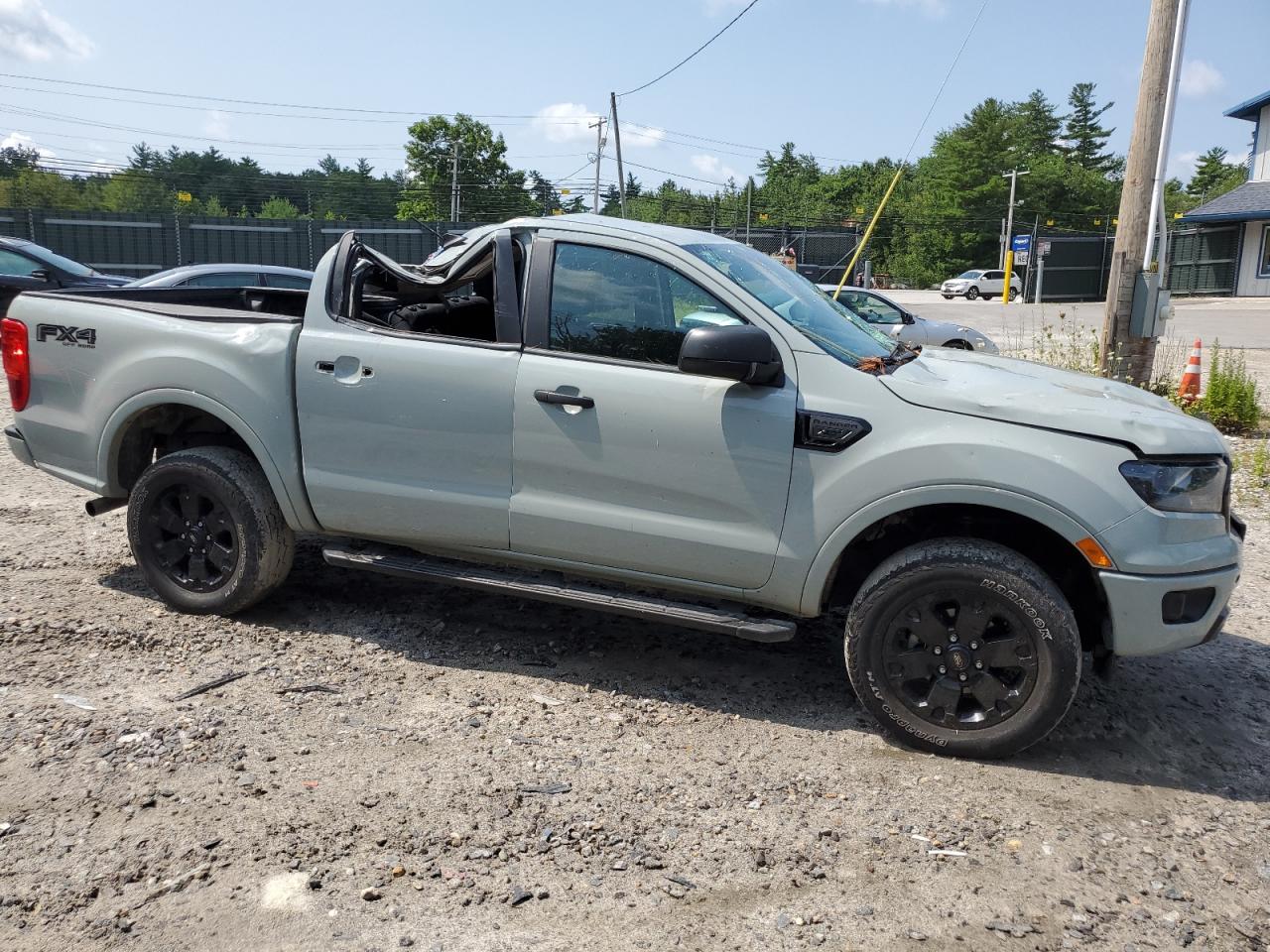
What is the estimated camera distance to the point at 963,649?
3.69 meters

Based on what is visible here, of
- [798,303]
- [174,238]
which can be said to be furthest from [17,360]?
[174,238]

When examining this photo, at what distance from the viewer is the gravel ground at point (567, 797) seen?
283 centimetres

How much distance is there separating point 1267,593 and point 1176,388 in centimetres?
599

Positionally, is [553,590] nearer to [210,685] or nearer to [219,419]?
[210,685]

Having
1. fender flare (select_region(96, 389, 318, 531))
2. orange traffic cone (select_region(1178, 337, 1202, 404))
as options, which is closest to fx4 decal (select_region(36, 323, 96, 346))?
fender flare (select_region(96, 389, 318, 531))

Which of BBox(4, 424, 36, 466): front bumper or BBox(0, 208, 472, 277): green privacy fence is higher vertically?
BBox(0, 208, 472, 277): green privacy fence

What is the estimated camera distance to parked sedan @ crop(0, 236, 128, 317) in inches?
543

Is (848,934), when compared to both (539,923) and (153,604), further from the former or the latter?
(153,604)

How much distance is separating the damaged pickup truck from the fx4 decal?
13 mm

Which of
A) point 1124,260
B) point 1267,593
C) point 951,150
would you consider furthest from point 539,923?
point 951,150

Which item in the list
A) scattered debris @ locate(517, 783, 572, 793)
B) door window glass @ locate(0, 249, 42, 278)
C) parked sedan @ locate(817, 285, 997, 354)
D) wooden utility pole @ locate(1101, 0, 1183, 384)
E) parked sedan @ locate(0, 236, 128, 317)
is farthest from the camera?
parked sedan @ locate(817, 285, 997, 354)

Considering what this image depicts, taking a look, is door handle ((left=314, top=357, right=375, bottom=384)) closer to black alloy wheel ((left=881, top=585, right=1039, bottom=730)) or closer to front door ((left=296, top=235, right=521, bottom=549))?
front door ((left=296, top=235, right=521, bottom=549))

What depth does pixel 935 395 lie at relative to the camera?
3.75 m

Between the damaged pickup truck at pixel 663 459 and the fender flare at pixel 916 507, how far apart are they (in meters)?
0.01
